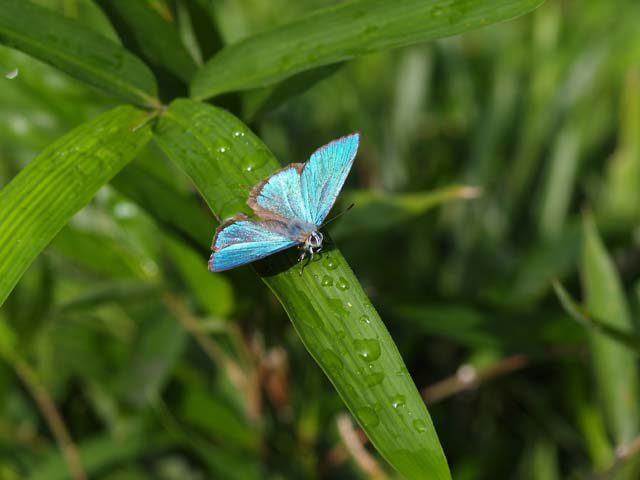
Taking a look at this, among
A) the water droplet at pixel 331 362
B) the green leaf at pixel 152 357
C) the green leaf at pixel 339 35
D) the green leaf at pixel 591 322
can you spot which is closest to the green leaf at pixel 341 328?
the water droplet at pixel 331 362

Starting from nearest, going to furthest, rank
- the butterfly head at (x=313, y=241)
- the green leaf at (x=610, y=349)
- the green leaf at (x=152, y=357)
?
1. the butterfly head at (x=313, y=241)
2. the green leaf at (x=610, y=349)
3. the green leaf at (x=152, y=357)

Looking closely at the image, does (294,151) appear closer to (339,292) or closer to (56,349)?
(56,349)

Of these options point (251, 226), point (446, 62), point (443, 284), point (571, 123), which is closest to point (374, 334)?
point (251, 226)

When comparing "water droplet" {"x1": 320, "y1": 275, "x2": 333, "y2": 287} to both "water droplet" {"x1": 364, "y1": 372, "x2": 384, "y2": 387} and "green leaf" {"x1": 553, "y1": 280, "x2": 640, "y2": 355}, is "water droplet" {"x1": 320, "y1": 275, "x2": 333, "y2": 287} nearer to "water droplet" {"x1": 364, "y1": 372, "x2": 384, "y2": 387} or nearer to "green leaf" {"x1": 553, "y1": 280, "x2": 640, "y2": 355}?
"water droplet" {"x1": 364, "y1": 372, "x2": 384, "y2": 387}

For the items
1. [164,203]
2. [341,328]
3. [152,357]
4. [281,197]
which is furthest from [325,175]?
[152,357]

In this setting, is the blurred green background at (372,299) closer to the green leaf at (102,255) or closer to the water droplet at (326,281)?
the green leaf at (102,255)

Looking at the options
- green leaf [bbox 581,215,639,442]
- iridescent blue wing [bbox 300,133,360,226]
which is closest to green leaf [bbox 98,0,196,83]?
iridescent blue wing [bbox 300,133,360,226]

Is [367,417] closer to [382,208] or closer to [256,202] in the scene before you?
[256,202]
